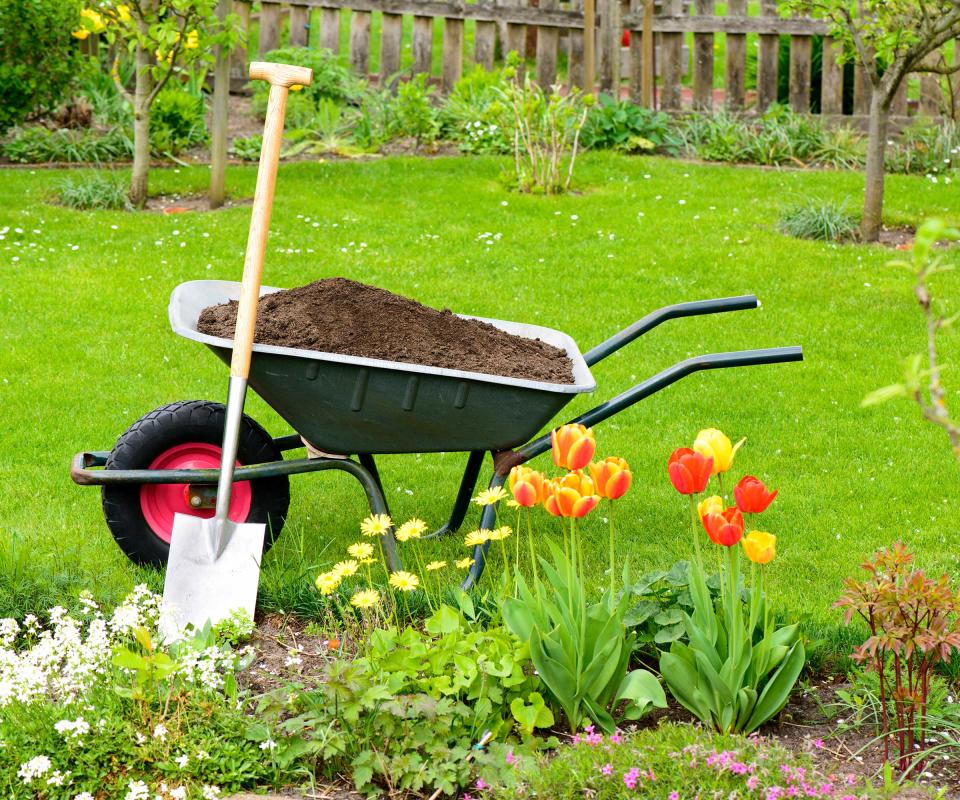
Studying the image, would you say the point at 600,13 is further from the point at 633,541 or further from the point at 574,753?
the point at 574,753

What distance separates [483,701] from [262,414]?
2756mm

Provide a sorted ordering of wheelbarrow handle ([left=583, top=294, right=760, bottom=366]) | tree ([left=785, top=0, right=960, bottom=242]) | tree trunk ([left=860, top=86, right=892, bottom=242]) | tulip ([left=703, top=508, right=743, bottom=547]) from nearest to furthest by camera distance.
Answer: tulip ([left=703, top=508, right=743, bottom=547]), wheelbarrow handle ([left=583, top=294, right=760, bottom=366]), tree ([left=785, top=0, right=960, bottom=242]), tree trunk ([left=860, top=86, right=892, bottom=242])

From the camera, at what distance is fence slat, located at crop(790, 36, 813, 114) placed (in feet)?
32.9

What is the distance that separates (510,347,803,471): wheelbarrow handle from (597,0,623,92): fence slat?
7177mm

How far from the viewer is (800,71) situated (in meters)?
10.1

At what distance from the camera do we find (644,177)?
8.75 meters

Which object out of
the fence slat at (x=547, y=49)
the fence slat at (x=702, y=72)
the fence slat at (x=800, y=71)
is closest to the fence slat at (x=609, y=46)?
the fence slat at (x=547, y=49)

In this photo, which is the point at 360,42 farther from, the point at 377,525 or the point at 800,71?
the point at 377,525

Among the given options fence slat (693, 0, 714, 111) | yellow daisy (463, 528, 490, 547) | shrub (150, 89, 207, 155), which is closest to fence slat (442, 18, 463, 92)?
fence slat (693, 0, 714, 111)

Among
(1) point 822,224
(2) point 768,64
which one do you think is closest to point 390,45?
(2) point 768,64

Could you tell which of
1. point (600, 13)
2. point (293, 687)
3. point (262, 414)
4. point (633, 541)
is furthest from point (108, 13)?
point (293, 687)

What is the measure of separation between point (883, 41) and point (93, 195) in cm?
499

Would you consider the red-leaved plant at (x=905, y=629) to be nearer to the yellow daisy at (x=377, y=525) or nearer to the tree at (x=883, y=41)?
the yellow daisy at (x=377, y=525)

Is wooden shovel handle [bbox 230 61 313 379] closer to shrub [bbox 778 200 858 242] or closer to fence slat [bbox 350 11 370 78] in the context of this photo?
shrub [bbox 778 200 858 242]
